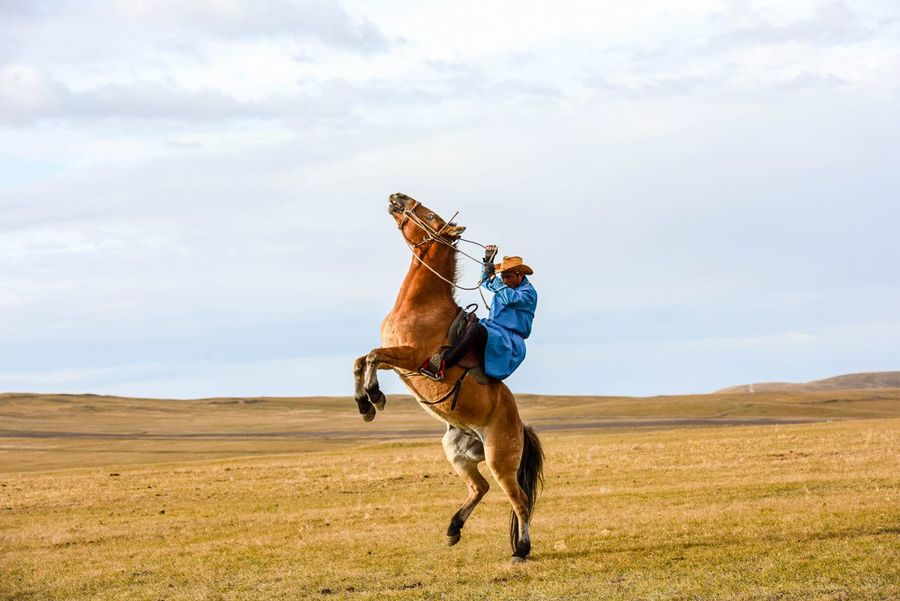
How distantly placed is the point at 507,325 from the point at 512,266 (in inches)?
26.1

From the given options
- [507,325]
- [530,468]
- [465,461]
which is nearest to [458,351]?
[507,325]

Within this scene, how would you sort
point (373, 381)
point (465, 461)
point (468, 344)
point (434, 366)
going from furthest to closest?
point (465, 461), point (468, 344), point (434, 366), point (373, 381)

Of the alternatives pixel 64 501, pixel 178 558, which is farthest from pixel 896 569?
pixel 64 501

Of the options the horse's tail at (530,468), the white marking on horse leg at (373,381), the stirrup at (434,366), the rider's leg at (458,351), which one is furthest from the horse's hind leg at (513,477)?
the white marking on horse leg at (373,381)

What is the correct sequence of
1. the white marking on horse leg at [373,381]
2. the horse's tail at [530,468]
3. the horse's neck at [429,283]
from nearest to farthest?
the white marking on horse leg at [373,381]
the horse's neck at [429,283]
the horse's tail at [530,468]

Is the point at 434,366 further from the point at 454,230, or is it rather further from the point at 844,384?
the point at 844,384

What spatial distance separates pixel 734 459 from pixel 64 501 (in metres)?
15.3

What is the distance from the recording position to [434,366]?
1034 centimetres

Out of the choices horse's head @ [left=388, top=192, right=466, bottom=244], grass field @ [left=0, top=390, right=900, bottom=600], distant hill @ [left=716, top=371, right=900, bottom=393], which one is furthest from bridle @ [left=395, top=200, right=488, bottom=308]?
distant hill @ [left=716, top=371, right=900, bottom=393]

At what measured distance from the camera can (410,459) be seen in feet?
99.5

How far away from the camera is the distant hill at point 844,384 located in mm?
183500

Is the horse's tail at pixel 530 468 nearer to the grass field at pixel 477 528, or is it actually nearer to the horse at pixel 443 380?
the horse at pixel 443 380

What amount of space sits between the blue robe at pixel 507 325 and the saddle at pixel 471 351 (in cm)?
8

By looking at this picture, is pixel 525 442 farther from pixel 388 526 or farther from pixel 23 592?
pixel 23 592
